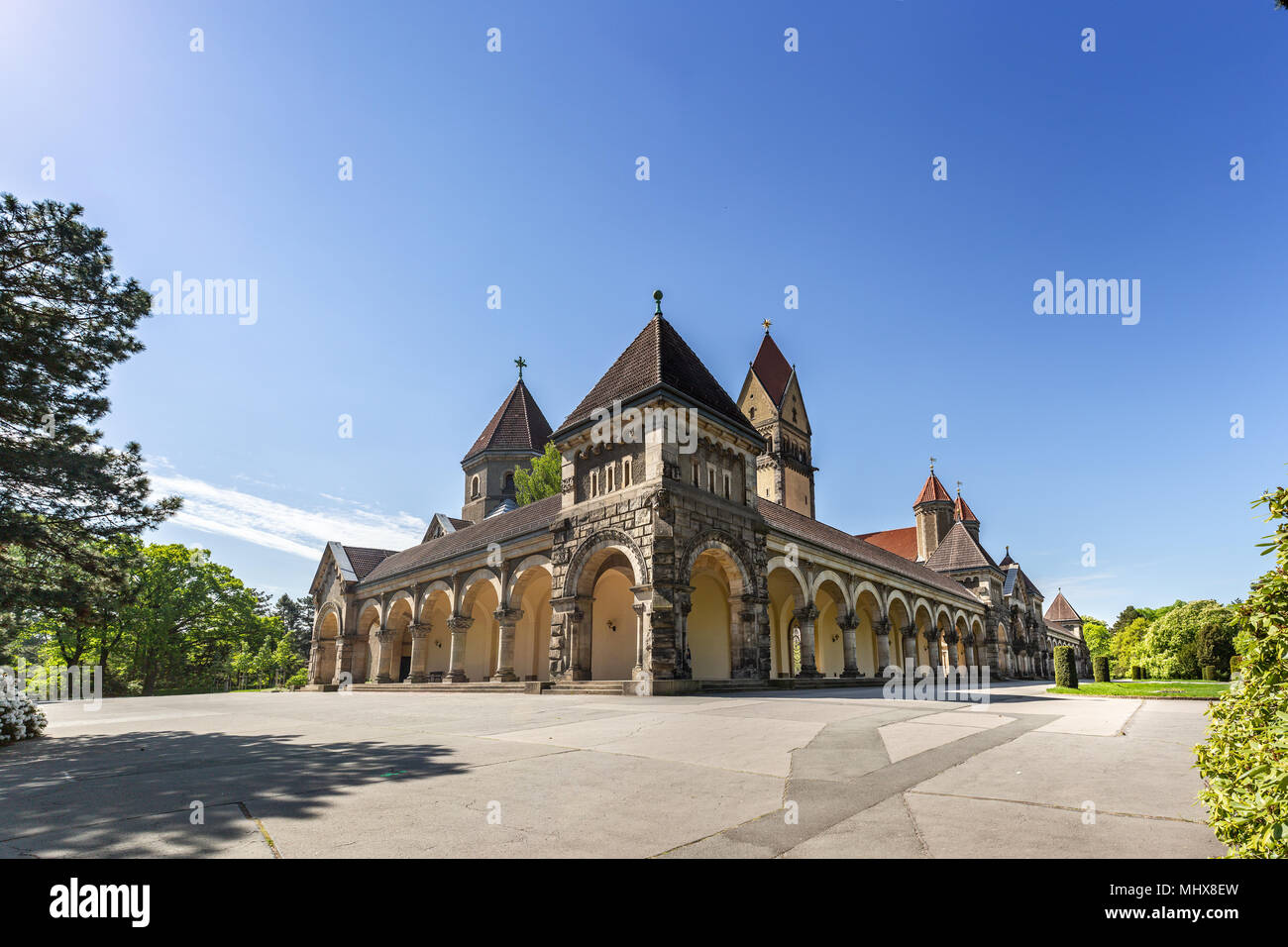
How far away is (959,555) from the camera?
4212 centimetres

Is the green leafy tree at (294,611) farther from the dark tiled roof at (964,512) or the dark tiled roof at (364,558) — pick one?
the dark tiled roof at (964,512)

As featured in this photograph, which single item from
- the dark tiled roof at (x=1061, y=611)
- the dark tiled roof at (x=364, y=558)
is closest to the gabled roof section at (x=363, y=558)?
the dark tiled roof at (x=364, y=558)

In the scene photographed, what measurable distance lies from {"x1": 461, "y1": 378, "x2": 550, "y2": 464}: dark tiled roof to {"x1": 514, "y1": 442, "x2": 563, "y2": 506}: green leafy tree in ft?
10.4

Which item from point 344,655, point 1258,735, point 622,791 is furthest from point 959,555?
point 1258,735

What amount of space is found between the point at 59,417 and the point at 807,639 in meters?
19.7

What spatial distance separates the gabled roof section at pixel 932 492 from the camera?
5559 centimetres

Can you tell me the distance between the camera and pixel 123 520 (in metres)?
9.98

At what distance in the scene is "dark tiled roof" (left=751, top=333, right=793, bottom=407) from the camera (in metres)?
48.5

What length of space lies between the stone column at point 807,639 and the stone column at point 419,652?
14972 millimetres

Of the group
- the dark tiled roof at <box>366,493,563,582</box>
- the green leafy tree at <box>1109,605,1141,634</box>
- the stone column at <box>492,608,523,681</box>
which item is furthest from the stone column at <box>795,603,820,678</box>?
the green leafy tree at <box>1109,605,1141,634</box>

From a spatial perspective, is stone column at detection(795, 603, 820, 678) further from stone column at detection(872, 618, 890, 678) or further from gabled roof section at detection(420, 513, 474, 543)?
gabled roof section at detection(420, 513, 474, 543)
